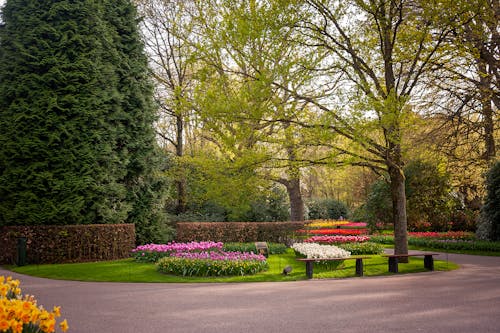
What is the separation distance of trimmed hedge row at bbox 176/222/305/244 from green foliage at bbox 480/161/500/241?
24.1 feet

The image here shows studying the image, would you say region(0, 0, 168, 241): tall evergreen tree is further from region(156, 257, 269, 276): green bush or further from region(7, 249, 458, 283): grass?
region(156, 257, 269, 276): green bush

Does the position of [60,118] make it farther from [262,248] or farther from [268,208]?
[268,208]

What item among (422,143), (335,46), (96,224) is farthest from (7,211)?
(422,143)

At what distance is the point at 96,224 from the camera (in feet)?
47.8

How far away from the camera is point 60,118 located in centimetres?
1516

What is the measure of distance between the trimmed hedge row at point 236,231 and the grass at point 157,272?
3.79 meters

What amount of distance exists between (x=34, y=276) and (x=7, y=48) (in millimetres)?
8844

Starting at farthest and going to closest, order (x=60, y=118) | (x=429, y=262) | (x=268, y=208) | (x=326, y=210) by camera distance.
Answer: (x=326, y=210) → (x=268, y=208) → (x=60, y=118) → (x=429, y=262)

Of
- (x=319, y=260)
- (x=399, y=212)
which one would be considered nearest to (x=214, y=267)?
(x=319, y=260)

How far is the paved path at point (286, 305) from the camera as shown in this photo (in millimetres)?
6000

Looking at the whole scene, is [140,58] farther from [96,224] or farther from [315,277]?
[315,277]

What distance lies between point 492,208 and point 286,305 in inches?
544

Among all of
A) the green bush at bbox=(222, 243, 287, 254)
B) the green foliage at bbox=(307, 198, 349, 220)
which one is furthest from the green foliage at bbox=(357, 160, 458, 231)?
the green foliage at bbox=(307, 198, 349, 220)

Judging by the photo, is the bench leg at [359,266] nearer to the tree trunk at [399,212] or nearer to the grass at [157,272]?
the grass at [157,272]
